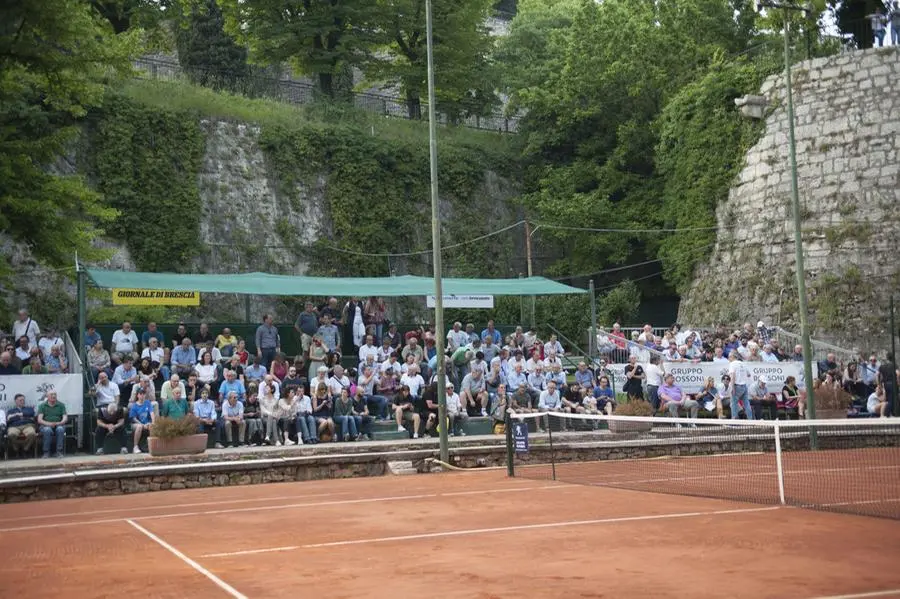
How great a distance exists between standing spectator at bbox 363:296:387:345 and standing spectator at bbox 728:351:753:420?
818 cm

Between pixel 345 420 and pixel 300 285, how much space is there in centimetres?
494

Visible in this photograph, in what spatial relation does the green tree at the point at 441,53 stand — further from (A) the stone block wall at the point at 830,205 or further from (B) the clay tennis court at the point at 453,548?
(B) the clay tennis court at the point at 453,548

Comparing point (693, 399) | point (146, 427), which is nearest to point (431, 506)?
point (146, 427)

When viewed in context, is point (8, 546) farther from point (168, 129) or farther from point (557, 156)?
point (557, 156)

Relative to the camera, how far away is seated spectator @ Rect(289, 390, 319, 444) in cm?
2105

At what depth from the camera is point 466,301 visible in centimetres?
2733

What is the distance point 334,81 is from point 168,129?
14.6 meters

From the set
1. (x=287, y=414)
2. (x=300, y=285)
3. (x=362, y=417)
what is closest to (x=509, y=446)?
(x=362, y=417)

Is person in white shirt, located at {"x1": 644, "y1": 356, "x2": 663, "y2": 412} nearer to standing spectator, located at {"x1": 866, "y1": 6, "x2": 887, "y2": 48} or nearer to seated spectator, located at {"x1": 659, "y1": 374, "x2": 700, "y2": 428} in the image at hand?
seated spectator, located at {"x1": 659, "y1": 374, "x2": 700, "y2": 428}

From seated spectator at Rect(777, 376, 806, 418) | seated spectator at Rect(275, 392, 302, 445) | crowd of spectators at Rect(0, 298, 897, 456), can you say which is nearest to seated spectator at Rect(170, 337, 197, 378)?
crowd of spectators at Rect(0, 298, 897, 456)

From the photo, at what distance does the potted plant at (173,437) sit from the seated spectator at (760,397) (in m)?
13.0

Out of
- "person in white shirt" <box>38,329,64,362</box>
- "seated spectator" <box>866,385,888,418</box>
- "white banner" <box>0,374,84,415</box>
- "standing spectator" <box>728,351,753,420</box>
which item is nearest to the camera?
"white banner" <box>0,374,84,415</box>

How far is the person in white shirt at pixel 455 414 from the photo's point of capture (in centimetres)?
2267

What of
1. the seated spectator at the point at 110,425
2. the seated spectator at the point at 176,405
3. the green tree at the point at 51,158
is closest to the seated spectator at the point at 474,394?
the seated spectator at the point at 176,405
